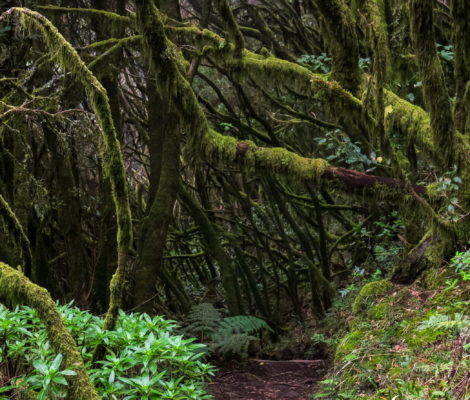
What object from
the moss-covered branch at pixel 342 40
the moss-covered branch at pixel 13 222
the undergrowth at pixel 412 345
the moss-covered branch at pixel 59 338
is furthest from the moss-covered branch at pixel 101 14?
the moss-covered branch at pixel 59 338

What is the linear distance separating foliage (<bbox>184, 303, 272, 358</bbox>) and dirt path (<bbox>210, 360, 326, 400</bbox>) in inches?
9.5

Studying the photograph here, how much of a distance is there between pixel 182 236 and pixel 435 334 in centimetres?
641

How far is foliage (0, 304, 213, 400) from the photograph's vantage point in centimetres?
265

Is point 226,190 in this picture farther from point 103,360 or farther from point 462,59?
point 103,360

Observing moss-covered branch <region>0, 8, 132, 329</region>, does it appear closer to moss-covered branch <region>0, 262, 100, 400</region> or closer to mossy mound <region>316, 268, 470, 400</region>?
moss-covered branch <region>0, 262, 100, 400</region>

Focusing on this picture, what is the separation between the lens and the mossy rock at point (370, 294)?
212 inches

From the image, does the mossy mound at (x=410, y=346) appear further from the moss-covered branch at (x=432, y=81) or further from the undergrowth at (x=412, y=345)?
the moss-covered branch at (x=432, y=81)

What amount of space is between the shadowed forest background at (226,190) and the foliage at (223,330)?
0.09ft

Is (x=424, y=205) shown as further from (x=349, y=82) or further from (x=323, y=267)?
(x=323, y=267)

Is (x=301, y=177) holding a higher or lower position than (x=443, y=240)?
higher

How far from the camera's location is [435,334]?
370 cm

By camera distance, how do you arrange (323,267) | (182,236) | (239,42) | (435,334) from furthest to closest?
(182,236), (323,267), (239,42), (435,334)

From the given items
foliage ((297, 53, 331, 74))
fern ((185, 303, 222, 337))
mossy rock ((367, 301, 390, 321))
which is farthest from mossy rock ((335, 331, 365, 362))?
foliage ((297, 53, 331, 74))

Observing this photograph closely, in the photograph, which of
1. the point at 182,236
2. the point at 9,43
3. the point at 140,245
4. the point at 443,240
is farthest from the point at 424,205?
the point at 182,236
